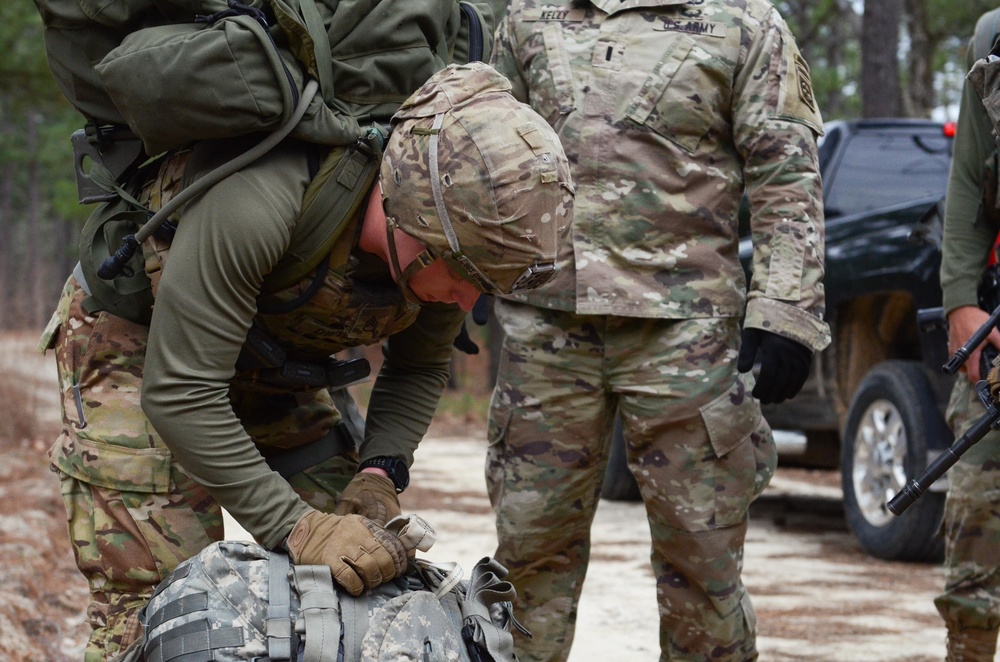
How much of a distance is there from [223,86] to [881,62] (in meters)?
9.48

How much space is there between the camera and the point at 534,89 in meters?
3.53

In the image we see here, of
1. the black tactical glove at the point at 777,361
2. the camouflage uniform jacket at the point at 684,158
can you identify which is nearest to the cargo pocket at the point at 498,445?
the camouflage uniform jacket at the point at 684,158

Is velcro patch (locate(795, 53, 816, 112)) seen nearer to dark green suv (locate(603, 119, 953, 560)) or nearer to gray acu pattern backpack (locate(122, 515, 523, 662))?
gray acu pattern backpack (locate(122, 515, 523, 662))

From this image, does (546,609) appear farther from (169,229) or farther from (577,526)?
(169,229)

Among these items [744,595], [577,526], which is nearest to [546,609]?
[577,526]

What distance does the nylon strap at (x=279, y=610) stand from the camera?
2.19 meters

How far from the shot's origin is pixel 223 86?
2.25 metres

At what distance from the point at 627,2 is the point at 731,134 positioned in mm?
455

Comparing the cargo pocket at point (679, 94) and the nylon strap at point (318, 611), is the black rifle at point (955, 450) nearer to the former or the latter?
the cargo pocket at point (679, 94)

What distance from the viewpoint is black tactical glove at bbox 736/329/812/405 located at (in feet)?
10.5

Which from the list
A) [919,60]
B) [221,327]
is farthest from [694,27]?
[919,60]

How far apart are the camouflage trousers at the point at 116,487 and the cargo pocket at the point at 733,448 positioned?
4.34ft

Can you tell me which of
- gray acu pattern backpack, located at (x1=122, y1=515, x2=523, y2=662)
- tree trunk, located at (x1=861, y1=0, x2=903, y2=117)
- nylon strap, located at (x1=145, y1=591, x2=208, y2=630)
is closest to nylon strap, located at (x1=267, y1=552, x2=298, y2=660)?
gray acu pattern backpack, located at (x1=122, y1=515, x2=523, y2=662)

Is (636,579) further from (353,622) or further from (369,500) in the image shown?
(353,622)
